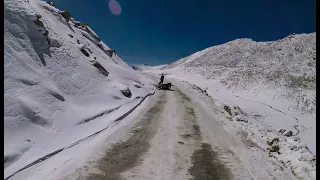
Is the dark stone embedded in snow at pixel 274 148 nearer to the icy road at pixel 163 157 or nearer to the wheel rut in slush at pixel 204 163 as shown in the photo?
the icy road at pixel 163 157

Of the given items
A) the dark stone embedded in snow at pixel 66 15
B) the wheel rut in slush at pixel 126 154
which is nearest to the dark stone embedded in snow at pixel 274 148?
the wheel rut in slush at pixel 126 154

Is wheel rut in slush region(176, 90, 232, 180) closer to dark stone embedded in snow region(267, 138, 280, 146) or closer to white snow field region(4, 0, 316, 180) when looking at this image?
white snow field region(4, 0, 316, 180)

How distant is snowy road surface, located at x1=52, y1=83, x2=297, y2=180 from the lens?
765 centimetres

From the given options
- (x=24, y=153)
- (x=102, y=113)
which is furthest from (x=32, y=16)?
(x=24, y=153)

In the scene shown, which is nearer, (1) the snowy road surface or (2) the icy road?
(2) the icy road

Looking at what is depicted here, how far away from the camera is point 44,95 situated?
11.7m

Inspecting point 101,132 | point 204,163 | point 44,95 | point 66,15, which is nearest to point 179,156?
point 204,163

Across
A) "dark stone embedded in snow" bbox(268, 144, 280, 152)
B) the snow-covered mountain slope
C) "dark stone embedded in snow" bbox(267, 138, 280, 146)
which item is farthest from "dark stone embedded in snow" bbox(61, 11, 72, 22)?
"dark stone embedded in snow" bbox(268, 144, 280, 152)

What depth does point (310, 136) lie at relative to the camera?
1800 cm

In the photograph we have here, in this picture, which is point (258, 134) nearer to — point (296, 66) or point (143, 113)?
point (143, 113)

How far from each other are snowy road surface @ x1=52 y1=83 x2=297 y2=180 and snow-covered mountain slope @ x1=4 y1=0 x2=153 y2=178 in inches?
59.0

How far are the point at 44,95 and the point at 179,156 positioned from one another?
5860mm

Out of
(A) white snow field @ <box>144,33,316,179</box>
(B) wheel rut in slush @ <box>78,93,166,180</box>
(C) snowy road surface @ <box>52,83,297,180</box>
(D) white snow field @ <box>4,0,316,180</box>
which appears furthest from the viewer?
(A) white snow field @ <box>144,33,316,179</box>

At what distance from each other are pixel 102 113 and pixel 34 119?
452 cm
